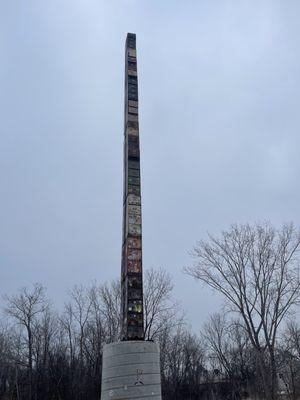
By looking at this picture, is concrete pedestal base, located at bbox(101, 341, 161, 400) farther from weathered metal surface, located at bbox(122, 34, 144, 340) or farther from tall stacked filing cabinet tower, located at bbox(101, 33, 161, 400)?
weathered metal surface, located at bbox(122, 34, 144, 340)

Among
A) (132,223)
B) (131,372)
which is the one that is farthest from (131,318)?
(132,223)

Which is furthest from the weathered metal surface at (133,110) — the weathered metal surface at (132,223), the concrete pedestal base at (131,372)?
the concrete pedestal base at (131,372)

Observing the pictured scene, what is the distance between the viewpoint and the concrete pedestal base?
9.74 metres

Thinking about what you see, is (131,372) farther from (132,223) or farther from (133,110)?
(133,110)

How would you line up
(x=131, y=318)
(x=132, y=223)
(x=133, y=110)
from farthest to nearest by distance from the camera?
(x=133, y=110) → (x=132, y=223) → (x=131, y=318)

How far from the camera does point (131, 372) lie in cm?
987

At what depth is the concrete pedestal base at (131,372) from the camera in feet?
32.0

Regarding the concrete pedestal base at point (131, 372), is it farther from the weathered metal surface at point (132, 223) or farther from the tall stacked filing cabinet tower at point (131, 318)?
the weathered metal surface at point (132, 223)

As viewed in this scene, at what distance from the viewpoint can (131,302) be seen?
36.8 ft

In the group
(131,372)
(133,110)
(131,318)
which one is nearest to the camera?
(131,372)

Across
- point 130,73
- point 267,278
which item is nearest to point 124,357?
point 130,73

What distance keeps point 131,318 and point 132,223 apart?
2.92m

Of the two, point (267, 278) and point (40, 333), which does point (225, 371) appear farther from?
point (267, 278)

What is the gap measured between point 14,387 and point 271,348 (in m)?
24.0
